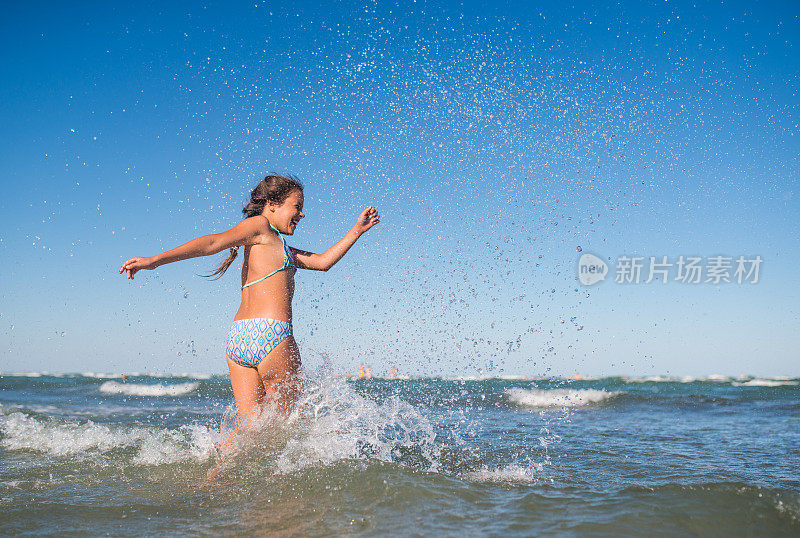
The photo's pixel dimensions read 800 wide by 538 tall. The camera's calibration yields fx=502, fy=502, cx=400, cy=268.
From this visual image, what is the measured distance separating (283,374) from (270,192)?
50.2 inches

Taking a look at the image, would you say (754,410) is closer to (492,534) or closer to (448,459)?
(448,459)

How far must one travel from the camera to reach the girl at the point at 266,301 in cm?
331

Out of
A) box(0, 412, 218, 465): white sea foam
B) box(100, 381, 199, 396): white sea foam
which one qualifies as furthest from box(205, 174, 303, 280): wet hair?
box(100, 381, 199, 396): white sea foam

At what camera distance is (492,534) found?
2.37 meters

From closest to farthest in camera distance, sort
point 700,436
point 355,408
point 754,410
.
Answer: point 355,408 < point 700,436 < point 754,410

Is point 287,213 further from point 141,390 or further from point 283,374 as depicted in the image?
point 141,390

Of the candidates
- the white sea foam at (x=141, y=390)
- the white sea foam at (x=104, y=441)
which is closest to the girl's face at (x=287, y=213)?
the white sea foam at (x=104, y=441)

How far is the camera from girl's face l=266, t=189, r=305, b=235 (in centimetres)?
355

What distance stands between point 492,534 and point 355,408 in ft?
6.22

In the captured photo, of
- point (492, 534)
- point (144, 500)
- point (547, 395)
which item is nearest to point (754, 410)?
point (547, 395)

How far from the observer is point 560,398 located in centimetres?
1797

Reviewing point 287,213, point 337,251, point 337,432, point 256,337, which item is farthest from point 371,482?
point 287,213

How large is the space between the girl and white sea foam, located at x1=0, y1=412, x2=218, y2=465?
922mm

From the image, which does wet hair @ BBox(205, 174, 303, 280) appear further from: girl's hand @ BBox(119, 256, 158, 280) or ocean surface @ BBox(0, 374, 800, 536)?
ocean surface @ BBox(0, 374, 800, 536)
